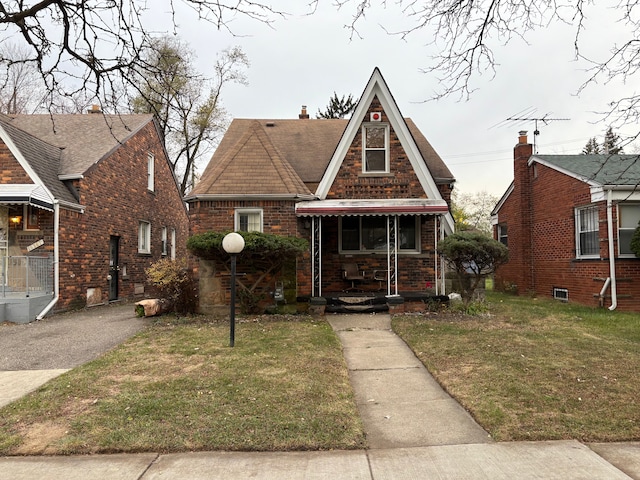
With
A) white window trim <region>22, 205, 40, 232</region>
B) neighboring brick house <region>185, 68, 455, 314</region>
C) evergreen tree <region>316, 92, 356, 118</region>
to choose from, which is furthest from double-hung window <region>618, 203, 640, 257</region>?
evergreen tree <region>316, 92, 356, 118</region>

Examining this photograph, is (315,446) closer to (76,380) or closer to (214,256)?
(76,380)

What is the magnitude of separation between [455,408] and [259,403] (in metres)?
2.17

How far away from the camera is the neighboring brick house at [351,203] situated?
1162 cm

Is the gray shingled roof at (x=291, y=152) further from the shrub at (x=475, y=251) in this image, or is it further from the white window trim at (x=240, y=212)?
the shrub at (x=475, y=251)

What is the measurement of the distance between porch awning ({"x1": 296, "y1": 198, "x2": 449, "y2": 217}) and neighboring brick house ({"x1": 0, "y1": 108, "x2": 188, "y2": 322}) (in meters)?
4.74

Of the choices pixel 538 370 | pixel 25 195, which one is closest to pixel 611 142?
pixel 538 370

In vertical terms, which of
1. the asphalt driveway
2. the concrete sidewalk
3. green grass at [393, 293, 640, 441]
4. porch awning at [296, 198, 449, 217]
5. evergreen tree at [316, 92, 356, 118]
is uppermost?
evergreen tree at [316, 92, 356, 118]

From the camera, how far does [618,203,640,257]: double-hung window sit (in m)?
12.5

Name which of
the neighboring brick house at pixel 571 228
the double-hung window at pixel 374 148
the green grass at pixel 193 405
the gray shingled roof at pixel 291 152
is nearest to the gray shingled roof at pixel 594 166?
the neighboring brick house at pixel 571 228

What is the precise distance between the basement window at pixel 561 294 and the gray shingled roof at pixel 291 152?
562 cm

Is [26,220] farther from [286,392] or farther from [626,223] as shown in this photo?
[626,223]

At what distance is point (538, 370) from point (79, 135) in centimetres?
1664

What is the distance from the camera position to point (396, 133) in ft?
41.5

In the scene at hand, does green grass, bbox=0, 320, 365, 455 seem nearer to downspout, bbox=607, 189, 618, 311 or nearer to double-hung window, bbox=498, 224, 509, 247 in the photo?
downspout, bbox=607, 189, 618, 311
